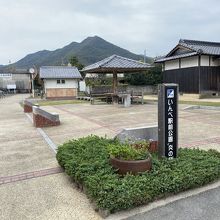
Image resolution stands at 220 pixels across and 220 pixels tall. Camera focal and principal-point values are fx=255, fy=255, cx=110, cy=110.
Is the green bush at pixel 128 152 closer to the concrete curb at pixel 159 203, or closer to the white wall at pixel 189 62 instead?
the concrete curb at pixel 159 203

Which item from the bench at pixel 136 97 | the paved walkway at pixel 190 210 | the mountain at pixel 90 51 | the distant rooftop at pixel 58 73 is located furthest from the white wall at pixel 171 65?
the mountain at pixel 90 51

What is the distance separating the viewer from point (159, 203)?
3.55 meters

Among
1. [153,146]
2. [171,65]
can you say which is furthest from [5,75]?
[153,146]

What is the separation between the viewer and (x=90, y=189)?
3568mm

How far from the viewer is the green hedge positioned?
3340mm

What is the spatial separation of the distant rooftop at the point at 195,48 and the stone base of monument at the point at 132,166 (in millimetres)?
19406

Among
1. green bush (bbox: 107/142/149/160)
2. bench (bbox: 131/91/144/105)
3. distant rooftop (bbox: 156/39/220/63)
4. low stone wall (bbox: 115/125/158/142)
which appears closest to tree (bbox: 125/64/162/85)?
distant rooftop (bbox: 156/39/220/63)

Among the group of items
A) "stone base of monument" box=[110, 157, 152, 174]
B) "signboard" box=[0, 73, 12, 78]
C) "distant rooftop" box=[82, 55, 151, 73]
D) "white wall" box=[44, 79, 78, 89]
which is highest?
"signboard" box=[0, 73, 12, 78]

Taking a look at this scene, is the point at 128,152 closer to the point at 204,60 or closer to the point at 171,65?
the point at 204,60

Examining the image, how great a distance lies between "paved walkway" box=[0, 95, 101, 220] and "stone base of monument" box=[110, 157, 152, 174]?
0.70m

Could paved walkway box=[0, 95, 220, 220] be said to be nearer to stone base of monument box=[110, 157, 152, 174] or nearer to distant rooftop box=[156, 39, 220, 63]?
stone base of monument box=[110, 157, 152, 174]

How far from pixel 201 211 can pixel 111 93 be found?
719 inches

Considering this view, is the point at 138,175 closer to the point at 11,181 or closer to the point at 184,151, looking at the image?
the point at 184,151

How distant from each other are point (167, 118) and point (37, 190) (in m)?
2.47
